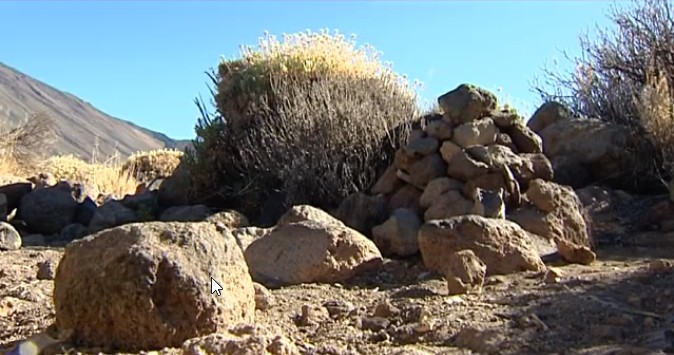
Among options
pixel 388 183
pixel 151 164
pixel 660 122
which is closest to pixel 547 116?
pixel 660 122

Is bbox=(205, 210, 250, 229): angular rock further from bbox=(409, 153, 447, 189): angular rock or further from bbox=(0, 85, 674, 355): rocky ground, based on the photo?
bbox=(409, 153, 447, 189): angular rock

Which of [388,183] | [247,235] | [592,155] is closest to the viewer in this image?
[247,235]

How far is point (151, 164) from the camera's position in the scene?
65.9 ft

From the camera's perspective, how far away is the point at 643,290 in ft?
16.7

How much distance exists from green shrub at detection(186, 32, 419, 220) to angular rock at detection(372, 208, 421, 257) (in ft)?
5.46

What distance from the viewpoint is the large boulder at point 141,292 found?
3.89 metres

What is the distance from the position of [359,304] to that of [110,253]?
1654 millimetres

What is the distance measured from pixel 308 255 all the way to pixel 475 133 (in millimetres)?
2466

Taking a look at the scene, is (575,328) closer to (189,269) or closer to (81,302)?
(189,269)

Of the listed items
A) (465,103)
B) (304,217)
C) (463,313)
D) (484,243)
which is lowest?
(463,313)

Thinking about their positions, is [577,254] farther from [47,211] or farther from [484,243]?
[47,211]

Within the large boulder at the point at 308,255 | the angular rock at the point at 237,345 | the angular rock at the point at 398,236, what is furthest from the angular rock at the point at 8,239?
the angular rock at the point at 237,345

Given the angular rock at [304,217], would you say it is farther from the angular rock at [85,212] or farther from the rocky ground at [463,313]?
the angular rock at [85,212]

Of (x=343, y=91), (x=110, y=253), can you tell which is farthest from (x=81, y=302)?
(x=343, y=91)
